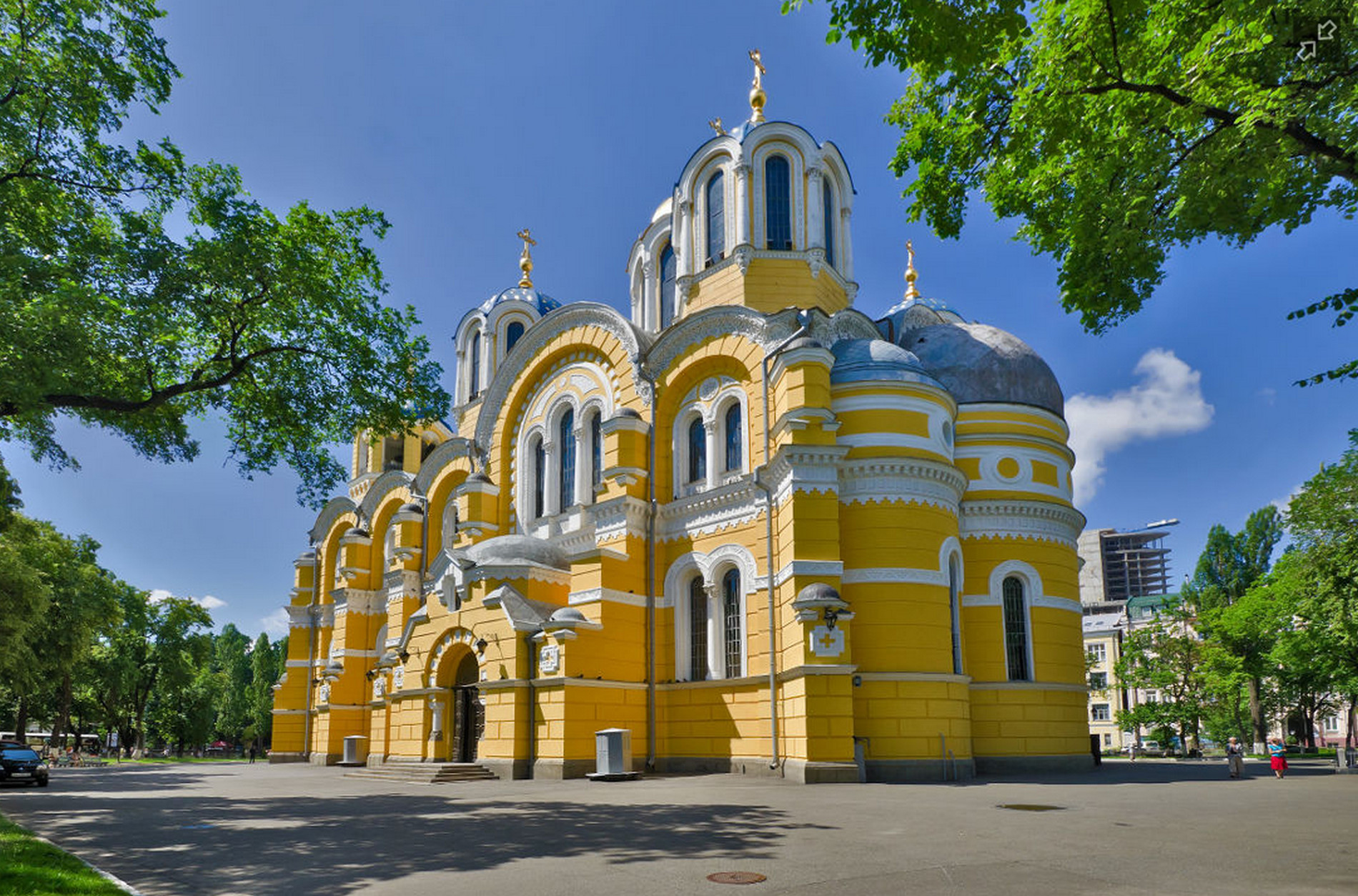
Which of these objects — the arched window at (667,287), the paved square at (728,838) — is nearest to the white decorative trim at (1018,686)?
the paved square at (728,838)

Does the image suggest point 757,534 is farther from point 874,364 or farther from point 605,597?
point 874,364

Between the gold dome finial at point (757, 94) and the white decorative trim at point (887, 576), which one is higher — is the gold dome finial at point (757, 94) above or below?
above

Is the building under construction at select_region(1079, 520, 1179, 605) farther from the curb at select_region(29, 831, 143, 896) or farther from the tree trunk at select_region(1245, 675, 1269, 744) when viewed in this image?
the curb at select_region(29, 831, 143, 896)

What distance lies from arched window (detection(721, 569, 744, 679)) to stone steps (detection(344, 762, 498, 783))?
6723 mm

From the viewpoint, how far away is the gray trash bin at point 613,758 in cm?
2205

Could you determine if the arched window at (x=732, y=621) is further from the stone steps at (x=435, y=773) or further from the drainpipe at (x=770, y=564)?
the stone steps at (x=435, y=773)

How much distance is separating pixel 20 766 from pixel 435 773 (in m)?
10.7

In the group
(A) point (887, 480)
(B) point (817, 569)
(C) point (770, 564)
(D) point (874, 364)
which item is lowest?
(B) point (817, 569)

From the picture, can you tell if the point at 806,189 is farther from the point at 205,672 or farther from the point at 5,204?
the point at 205,672

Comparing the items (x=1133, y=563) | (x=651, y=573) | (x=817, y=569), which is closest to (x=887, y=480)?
(x=817, y=569)

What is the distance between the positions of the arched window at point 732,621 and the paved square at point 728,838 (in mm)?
4177

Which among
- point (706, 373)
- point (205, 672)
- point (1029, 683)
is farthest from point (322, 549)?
point (205, 672)

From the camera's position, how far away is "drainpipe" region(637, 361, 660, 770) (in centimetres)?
2488

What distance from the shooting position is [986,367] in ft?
89.0
